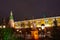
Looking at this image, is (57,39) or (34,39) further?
(34,39)

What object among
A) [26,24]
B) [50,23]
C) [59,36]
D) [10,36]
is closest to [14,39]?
[10,36]

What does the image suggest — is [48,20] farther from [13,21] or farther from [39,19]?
[13,21]

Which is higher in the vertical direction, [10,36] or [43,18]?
[43,18]

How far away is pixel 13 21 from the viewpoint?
238ft

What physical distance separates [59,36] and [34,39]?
9191 mm

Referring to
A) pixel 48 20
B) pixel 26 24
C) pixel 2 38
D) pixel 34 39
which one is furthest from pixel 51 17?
pixel 2 38

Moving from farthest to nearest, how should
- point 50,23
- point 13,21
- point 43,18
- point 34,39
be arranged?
point 13,21, point 43,18, point 50,23, point 34,39

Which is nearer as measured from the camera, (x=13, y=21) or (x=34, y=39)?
(x=34, y=39)

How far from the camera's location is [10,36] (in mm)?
32750

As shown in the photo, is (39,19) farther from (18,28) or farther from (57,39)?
(57,39)

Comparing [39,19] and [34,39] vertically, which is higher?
[39,19]

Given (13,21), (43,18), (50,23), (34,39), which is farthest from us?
(13,21)

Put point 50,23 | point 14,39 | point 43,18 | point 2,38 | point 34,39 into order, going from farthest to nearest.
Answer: point 43,18 < point 50,23 < point 34,39 < point 2,38 < point 14,39

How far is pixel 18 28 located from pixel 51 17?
46.3 feet
